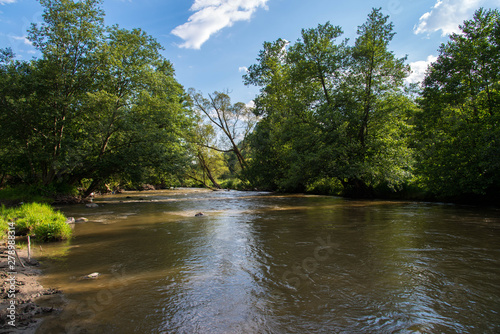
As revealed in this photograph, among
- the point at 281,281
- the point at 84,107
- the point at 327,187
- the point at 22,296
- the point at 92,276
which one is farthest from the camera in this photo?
the point at 327,187

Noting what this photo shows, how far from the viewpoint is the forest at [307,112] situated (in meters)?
16.2

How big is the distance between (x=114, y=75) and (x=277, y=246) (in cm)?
2035

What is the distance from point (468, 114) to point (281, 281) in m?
18.9

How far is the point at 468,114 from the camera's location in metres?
16.9

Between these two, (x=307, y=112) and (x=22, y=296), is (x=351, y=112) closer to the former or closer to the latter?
(x=307, y=112)

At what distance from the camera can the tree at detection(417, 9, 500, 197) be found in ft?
46.6

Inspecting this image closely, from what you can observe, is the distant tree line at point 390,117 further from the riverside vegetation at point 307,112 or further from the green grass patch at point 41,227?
the green grass patch at point 41,227

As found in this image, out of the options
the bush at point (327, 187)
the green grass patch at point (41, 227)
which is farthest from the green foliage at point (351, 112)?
the green grass patch at point (41, 227)

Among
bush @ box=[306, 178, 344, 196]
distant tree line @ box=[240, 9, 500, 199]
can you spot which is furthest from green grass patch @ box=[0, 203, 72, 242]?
bush @ box=[306, 178, 344, 196]

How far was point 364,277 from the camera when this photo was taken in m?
5.08

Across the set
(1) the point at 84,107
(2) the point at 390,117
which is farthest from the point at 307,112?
(1) the point at 84,107

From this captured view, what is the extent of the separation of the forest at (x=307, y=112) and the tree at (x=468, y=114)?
0.24 feet

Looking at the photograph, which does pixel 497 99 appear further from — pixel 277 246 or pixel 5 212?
pixel 5 212

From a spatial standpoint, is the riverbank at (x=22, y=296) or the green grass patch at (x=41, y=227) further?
the green grass patch at (x=41, y=227)
